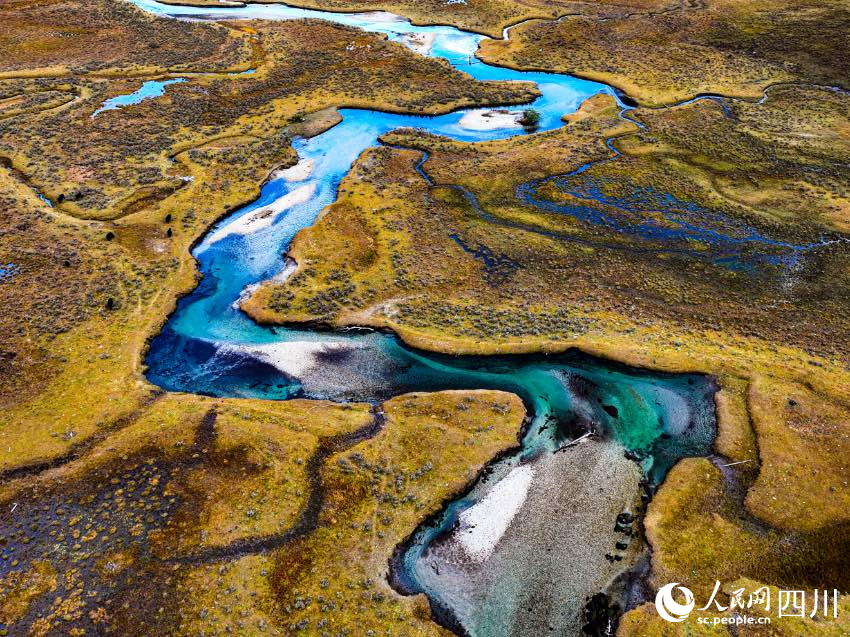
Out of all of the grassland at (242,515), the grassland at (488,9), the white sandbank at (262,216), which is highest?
the grassland at (488,9)

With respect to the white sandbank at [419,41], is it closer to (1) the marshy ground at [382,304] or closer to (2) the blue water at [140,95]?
(1) the marshy ground at [382,304]

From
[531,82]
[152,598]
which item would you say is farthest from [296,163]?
[152,598]

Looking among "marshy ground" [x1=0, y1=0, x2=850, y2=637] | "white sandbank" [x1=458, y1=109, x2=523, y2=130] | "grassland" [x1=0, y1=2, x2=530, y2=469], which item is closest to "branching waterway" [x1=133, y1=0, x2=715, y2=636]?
"marshy ground" [x1=0, y1=0, x2=850, y2=637]

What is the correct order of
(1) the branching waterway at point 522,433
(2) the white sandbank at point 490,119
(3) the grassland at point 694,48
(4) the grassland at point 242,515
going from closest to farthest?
(4) the grassland at point 242,515 < (1) the branching waterway at point 522,433 < (2) the white sandbank at point 490,119 < (3) the grassland at point 694,48

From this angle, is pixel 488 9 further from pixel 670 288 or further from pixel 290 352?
pixel 290 352

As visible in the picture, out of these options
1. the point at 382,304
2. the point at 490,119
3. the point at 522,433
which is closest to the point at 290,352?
the point at 382,304

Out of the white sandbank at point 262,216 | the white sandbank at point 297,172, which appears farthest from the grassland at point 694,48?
the white sandbank at point 262,216
